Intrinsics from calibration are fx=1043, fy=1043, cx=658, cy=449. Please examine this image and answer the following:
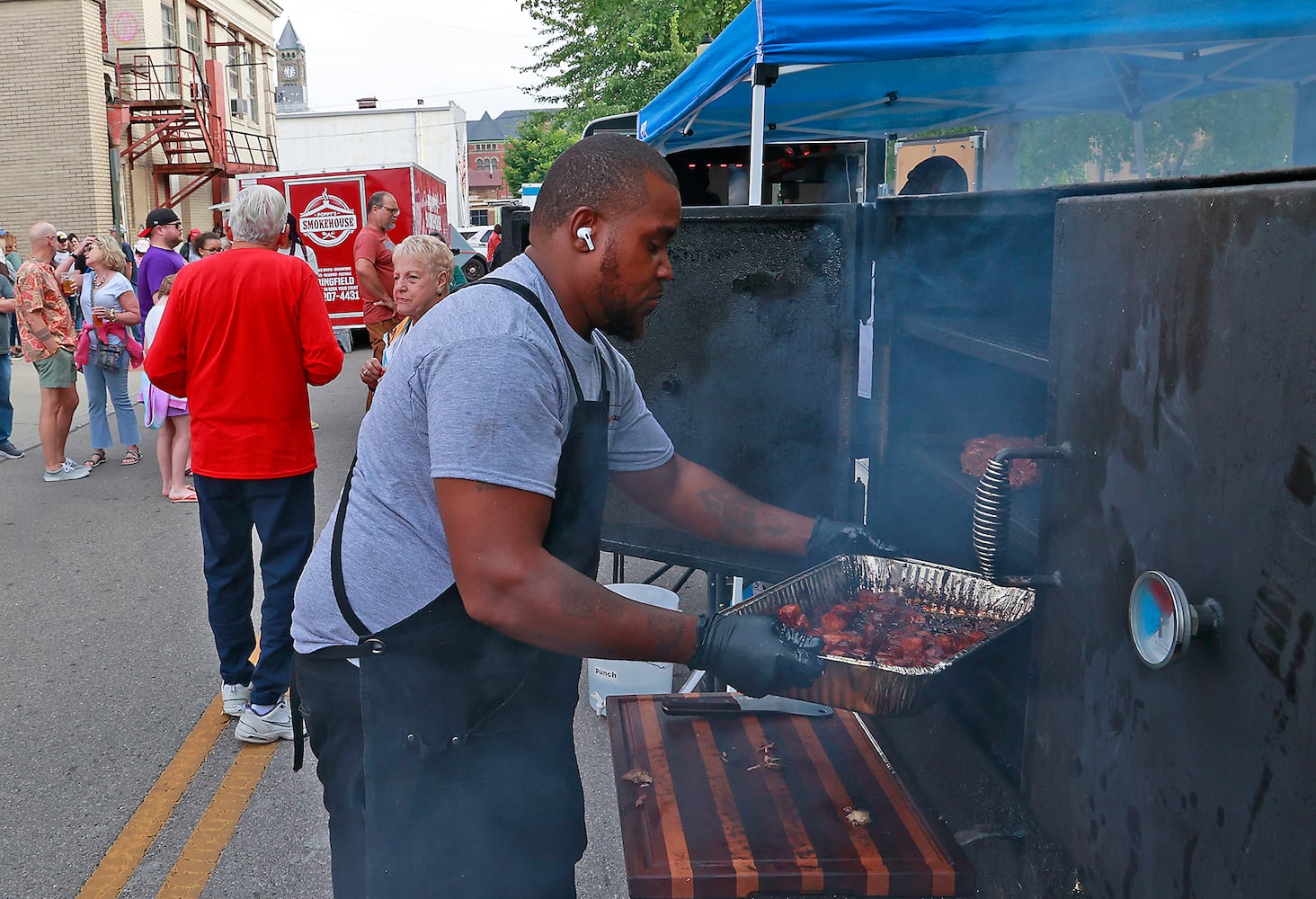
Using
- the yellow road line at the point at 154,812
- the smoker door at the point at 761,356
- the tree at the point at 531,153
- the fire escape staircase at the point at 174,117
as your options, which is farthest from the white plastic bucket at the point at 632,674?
the tree at the point at 531,153

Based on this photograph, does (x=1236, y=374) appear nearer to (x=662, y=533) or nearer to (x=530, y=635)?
(x=530, y=635)

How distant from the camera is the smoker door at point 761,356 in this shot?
10.0 feet

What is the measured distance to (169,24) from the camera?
2456 cm

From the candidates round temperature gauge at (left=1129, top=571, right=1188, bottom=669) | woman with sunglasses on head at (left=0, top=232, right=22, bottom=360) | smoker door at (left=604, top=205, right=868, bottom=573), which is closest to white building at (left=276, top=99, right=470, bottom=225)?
woman with sunglasses on head at (left=0, top=232, right=22, bottom=360)

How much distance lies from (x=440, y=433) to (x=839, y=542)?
3.90ft

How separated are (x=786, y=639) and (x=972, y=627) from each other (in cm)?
68

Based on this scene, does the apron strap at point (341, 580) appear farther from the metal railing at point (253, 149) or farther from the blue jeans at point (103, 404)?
the metal railing at point (253, 149)

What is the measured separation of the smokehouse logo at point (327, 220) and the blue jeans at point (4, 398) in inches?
196

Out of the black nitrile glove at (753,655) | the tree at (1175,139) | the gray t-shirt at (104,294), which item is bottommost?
the black nitrile glove at (753,655)

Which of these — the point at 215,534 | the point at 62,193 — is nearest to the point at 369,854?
the point at 215,534

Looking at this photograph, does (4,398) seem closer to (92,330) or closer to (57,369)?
(57,369)

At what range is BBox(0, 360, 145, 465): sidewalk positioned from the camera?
9961mm

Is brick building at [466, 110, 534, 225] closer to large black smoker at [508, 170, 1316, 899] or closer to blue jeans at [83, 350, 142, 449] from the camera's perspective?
blue jeans at [83, 350, 142, 449]

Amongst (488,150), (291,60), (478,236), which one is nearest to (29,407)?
(478,236)
